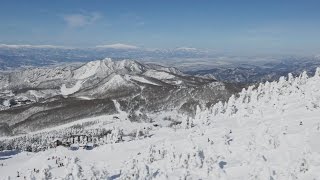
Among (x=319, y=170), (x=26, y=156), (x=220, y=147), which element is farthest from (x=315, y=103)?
(x=26, y=156)

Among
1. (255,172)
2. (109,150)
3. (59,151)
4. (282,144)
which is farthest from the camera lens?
(59,151)

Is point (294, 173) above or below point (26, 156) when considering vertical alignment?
above

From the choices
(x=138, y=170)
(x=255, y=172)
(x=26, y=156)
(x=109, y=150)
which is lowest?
(x=26, y=156)

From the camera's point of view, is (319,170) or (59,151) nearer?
(319,170)

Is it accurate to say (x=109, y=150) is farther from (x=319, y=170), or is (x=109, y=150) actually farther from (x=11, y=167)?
(x=319, y=170)

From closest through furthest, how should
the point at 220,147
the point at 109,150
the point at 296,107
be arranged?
1. the point at 220,147
2. the point at 296,107
3. the point at 109,150

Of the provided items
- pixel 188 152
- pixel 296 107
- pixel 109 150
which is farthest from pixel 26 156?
pixel 188 152

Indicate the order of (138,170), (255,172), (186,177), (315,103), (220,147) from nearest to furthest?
(255,172), (186,177), (138,170), (220,147), (315,103)

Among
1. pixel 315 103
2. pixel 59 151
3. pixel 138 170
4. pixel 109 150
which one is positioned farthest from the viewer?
pixel 59 151

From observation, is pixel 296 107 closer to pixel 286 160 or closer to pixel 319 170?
pixel 286 160
